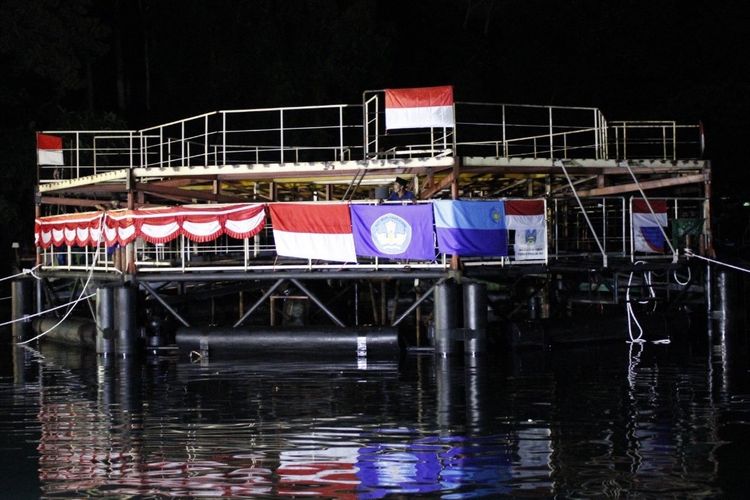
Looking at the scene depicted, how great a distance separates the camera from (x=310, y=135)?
5669 centimetres

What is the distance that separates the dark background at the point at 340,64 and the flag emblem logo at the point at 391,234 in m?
27.3

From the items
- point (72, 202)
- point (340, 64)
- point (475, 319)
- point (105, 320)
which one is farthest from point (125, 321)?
point (340, 64)

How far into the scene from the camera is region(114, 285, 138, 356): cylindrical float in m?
26.9

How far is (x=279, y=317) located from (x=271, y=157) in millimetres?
22779

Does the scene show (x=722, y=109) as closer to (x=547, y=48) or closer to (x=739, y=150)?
(x=739, y=150)

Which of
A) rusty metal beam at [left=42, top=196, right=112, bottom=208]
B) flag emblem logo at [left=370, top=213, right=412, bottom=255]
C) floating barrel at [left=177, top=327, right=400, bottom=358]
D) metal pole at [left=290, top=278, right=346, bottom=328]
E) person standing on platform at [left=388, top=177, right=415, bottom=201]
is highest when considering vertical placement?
rusty metal beam at [left=42, top=196, right=112, bottom=208]

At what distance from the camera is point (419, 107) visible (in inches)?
1003

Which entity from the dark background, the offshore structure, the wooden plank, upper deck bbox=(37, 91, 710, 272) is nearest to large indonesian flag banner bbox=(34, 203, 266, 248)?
the offshore structure

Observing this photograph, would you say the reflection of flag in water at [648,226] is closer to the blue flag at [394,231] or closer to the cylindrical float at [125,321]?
the blue flag at [394,231]

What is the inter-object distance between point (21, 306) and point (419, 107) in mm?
16357

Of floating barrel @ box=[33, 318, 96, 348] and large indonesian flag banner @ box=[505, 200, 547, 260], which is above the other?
large indonesian flag banner @ box=[505, 200, 547, 260]

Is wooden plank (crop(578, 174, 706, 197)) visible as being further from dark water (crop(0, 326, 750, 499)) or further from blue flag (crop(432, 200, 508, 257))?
dark water (crop(0, 326, 750, 499))

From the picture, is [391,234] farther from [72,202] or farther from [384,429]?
[72,202]

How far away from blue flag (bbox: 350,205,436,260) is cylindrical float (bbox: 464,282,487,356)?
151 cm
